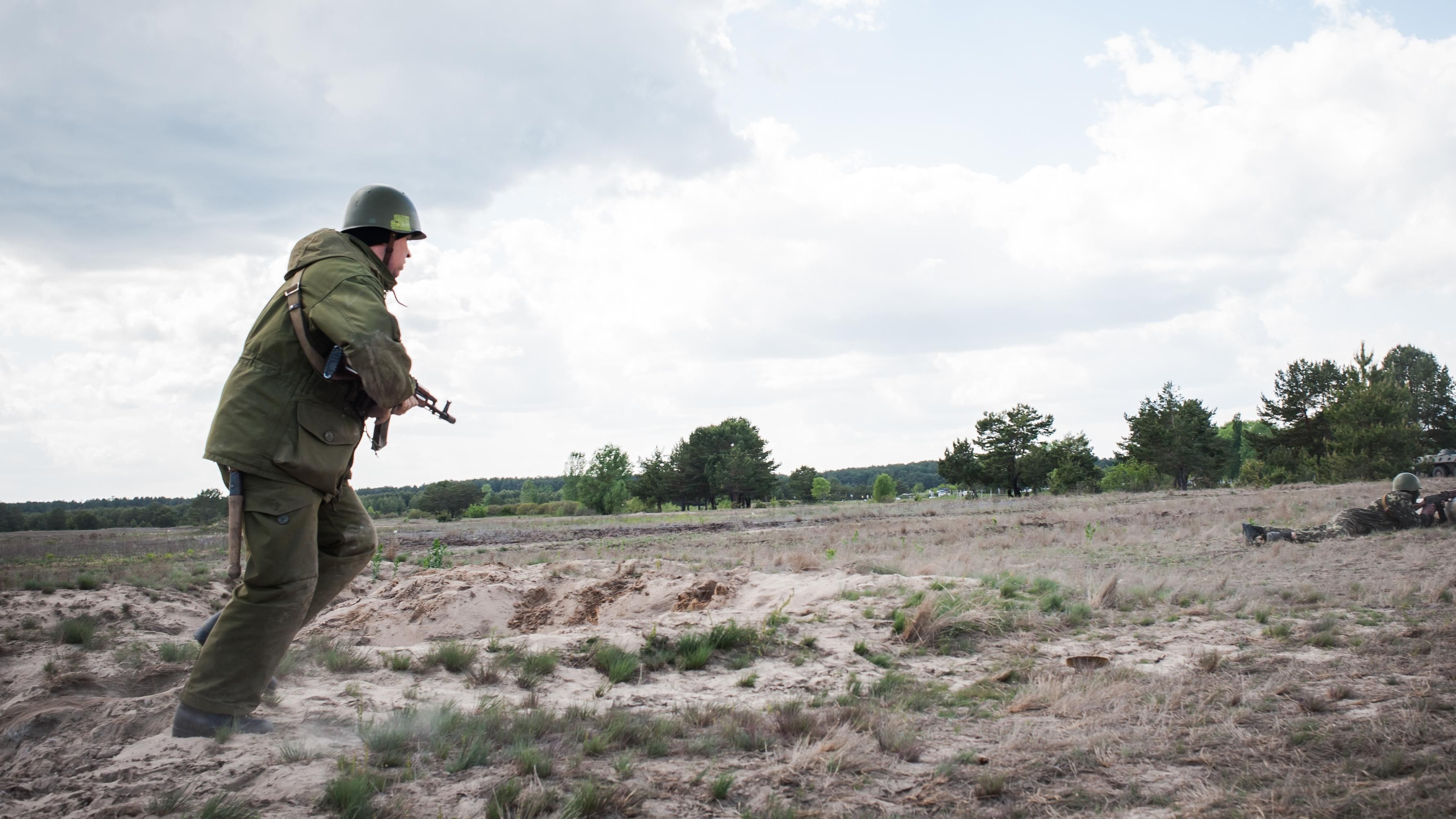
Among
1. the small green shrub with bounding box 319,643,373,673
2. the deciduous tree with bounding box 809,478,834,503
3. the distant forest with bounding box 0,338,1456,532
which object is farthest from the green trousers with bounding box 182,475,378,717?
the deciduous tree with bounding box 809,478,834,503

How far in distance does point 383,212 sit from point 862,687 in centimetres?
405

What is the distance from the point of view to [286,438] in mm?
3412

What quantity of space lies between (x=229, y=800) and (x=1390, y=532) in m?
17.4

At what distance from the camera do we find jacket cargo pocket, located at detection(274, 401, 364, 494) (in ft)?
11.1

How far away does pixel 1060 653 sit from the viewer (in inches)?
246

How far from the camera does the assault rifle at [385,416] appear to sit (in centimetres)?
338

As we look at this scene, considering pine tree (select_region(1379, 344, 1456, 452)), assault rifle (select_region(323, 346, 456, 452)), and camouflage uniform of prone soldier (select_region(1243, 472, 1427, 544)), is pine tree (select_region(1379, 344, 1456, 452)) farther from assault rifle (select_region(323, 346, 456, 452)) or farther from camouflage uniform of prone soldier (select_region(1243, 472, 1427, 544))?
assault rifle (select_region(323, 346, 456, 452))

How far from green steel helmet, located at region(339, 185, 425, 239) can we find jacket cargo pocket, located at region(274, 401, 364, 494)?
40.6 inches

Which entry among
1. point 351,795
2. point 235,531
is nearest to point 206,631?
point 235,531

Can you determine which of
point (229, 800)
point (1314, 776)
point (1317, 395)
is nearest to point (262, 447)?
point (229, 800)

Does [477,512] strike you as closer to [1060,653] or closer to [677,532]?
[677,532]

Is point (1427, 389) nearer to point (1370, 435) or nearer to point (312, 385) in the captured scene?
point (1370, 435)

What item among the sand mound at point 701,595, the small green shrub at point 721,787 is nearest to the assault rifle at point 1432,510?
the sand mound at point 701,595

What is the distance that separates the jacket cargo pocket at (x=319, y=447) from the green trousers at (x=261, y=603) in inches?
3.1
